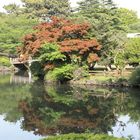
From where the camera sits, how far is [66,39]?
44469mm

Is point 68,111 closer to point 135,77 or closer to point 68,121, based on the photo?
point 68,121

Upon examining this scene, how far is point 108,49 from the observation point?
4484cm

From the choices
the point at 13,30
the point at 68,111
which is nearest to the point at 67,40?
the point at 68,111

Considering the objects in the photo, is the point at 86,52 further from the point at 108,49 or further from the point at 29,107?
the point at 29,107

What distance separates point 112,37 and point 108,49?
1276 millimetres

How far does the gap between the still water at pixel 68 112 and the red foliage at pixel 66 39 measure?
510 centimetres

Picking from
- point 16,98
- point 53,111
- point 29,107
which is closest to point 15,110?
point 29,107

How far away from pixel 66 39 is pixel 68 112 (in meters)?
19.9

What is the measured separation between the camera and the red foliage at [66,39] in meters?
42.5

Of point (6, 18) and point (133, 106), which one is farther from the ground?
point (6, 18)

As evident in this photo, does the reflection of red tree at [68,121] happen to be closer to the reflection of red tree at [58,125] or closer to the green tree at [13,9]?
the reflection of red tree at [58,125]

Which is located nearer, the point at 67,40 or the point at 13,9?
the point at 67,40

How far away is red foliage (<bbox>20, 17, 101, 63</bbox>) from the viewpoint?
42.5m

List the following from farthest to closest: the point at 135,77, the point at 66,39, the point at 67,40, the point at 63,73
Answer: the point at 66,39 → the point at 67,40 → the point at 63,73 → the point at 135,77
